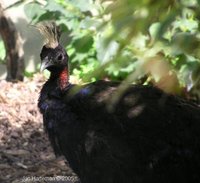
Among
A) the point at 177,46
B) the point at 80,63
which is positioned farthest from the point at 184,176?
the point at 80,63

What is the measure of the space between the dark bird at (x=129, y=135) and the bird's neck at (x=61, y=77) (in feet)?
1.40

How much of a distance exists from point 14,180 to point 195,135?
197 centimetres

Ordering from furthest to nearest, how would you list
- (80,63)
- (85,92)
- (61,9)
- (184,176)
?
1. (80,63)
2. (61,9)
3. (85,92)
4. (184,176)

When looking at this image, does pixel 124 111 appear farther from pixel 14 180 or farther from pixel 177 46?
pixel 177 46

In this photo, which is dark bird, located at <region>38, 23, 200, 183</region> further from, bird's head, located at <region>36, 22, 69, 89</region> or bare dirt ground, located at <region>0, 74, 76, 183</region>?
bare dirt ground, located at <region>0, 74, 76, 183</region>

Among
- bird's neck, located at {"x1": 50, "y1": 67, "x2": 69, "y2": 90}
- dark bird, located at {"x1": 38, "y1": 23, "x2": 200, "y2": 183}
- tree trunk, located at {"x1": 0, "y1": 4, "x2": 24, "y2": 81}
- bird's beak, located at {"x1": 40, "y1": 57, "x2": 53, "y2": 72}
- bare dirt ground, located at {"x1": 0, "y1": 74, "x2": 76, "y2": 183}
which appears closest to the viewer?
dark bird, located at {"x1": 38, "y1": 23, "x2": 200, "y2": 183}

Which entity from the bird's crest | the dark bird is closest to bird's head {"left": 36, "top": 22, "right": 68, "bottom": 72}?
the bird's crest

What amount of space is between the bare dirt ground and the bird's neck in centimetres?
84

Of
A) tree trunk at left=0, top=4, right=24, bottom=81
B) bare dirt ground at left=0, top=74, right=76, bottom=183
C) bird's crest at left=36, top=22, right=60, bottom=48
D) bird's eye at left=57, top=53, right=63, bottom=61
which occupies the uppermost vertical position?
bird's crest at left=36, top=22, right=60, bottom=48

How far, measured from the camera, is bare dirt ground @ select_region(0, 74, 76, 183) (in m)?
5.12

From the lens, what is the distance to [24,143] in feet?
18.9

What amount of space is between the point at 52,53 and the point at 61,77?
221mm

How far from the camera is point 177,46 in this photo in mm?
1396

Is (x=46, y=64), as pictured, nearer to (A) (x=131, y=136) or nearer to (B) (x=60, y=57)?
(B) (x=60, y=57)
